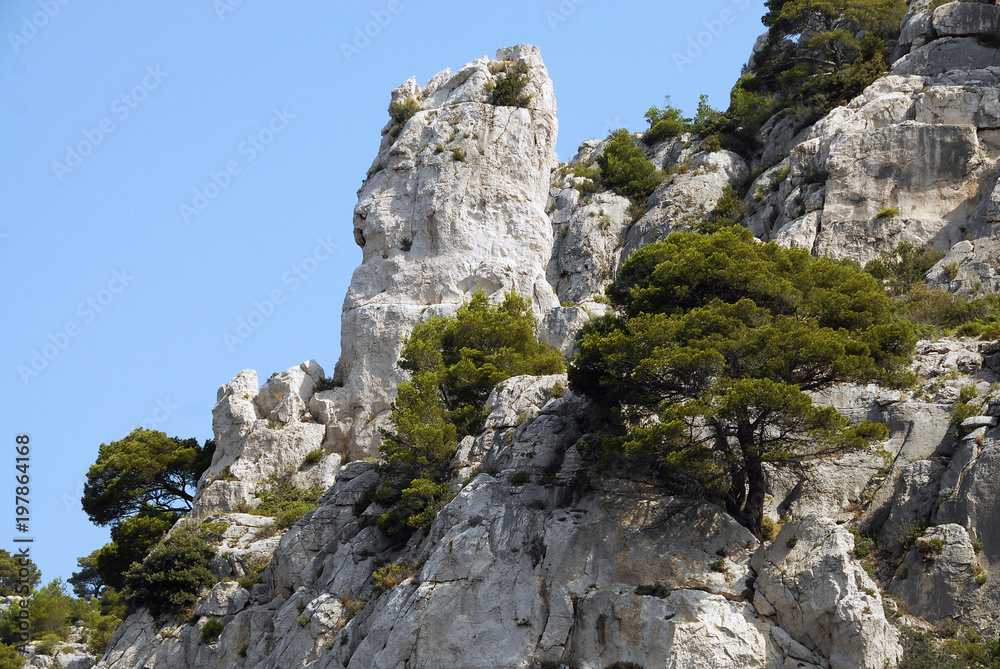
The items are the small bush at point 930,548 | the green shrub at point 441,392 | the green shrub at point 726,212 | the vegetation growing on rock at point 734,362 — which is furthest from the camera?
the green shrub at point 726,212

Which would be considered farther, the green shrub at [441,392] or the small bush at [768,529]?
the green shrub at [441,392]

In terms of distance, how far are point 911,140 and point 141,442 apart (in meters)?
38.3

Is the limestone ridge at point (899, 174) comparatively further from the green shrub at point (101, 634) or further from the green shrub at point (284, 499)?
the green shrub at point (101, 634)

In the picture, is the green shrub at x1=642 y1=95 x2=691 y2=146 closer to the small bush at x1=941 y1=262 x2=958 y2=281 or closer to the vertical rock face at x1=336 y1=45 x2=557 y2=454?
the vertical rock face at x1=336 y1=45 x2=557 y2=454

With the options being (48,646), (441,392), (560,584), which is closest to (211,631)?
(441,392)

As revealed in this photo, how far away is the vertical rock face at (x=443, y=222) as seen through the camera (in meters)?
49.0

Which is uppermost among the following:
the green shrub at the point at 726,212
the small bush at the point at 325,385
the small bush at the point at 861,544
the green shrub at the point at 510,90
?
the green shrub at the point at 510,90

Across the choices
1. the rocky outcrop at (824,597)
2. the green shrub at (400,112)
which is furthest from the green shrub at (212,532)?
the green shrub at (400,112)

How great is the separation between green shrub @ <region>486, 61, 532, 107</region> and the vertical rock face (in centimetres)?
39

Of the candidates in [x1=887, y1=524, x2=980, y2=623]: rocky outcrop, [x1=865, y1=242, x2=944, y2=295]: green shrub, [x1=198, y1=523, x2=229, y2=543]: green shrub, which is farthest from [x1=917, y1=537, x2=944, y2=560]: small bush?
[x1=198, y1=523, x2=229, y2=543]: green shrub

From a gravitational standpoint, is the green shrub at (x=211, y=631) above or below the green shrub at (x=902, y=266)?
below

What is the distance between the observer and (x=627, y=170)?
197ft

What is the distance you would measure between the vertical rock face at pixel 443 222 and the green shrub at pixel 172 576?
9.29 meters

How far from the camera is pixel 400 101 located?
6094cm
